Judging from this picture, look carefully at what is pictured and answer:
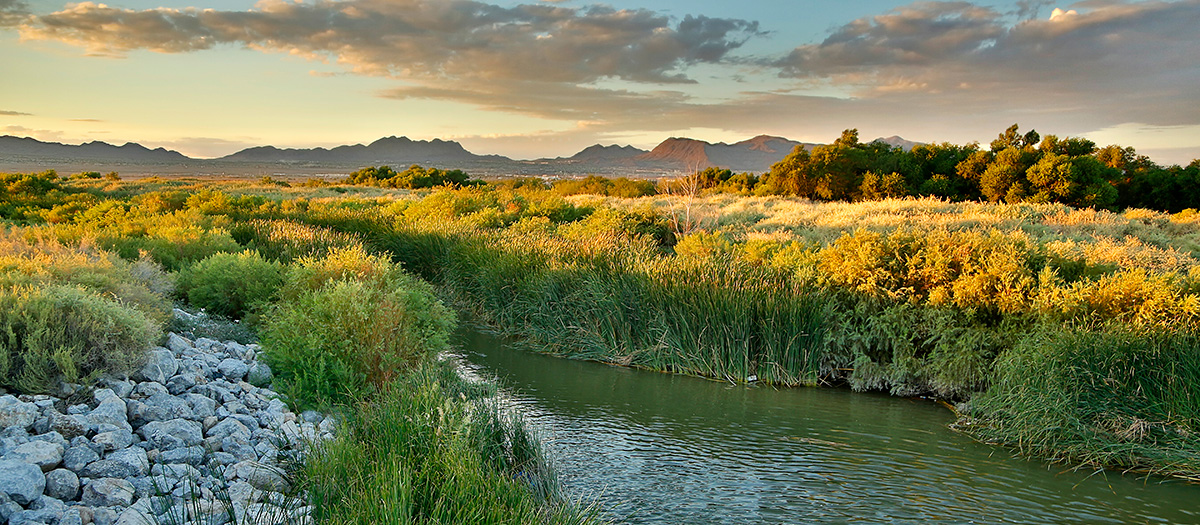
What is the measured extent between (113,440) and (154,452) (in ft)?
0.77

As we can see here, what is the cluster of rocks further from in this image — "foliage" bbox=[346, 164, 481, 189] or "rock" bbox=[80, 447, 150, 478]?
"foliage" bbox=[346, 164, 481, 189]

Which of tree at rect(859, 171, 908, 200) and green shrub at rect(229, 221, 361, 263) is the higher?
tree at rect(859, 171, 908, 200)

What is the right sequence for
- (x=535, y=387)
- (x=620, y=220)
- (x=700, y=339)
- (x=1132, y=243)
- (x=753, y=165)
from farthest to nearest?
(x=753, y=165) < (x=620, y=220) < (x=1132, y=243) < (x=700, y=339) < (x=535, y=387)

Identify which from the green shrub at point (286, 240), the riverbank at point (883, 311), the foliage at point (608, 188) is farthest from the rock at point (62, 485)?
the foliage at point (608, 188)

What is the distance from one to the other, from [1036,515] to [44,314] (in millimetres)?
7380

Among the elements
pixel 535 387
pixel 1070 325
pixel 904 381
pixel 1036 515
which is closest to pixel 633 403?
pixel 535 387

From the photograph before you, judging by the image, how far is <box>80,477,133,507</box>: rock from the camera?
3.76 meters

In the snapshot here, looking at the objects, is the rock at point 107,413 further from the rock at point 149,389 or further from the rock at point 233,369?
the rock at point 233,369

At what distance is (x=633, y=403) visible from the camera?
815 cm

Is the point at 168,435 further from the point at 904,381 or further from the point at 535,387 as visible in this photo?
the point at 904,381

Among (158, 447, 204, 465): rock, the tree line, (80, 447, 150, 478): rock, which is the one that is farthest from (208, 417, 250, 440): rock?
the tree line

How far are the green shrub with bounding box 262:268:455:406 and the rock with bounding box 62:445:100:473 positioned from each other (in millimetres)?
1773

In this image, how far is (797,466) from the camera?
20.8ft

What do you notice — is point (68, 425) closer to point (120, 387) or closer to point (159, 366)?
point (120, 387)
